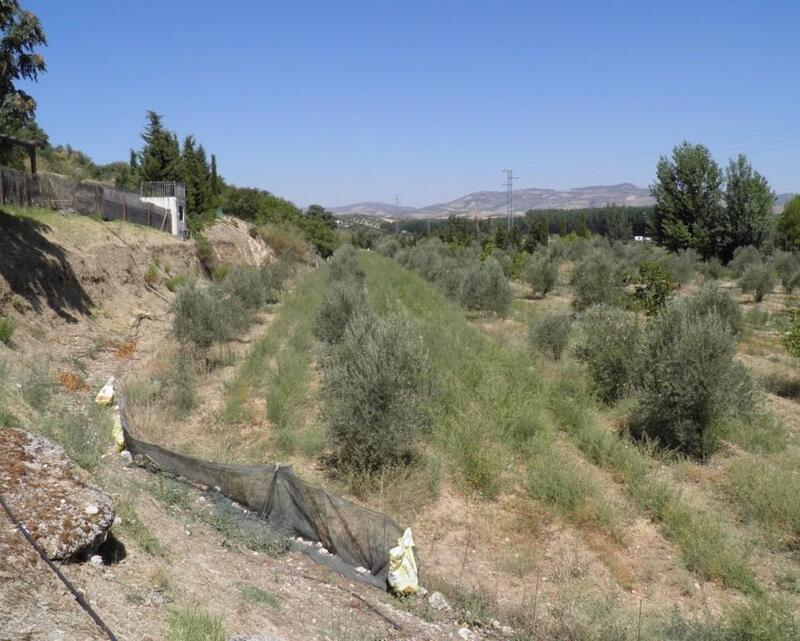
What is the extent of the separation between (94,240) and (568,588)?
20754mm

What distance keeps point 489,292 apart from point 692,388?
15309 millimetres

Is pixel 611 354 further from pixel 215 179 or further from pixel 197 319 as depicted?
pixel 215 179

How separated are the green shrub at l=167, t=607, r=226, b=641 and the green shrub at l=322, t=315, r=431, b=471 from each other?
4.72 meters

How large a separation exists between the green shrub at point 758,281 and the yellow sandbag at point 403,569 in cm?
2919

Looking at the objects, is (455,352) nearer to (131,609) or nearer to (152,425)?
(152,425)

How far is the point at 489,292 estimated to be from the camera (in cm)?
2523

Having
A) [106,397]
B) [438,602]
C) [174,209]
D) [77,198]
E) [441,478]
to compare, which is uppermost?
[77,198]

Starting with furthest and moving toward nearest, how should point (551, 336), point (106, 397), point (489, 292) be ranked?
point (489, 292) < point (551, 336) < point (106, 397)

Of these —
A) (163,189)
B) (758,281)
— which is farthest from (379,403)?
(163,189)

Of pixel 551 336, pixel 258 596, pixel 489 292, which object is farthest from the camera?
pixel 489 292

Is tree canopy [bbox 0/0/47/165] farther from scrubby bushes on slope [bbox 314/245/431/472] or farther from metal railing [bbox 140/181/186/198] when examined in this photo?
metal railing [bbox 140/181/186/198]

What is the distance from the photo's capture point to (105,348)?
54.9 ft

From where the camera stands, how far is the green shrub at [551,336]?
639 inches

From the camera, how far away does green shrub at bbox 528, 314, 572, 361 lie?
16234 millimetres
